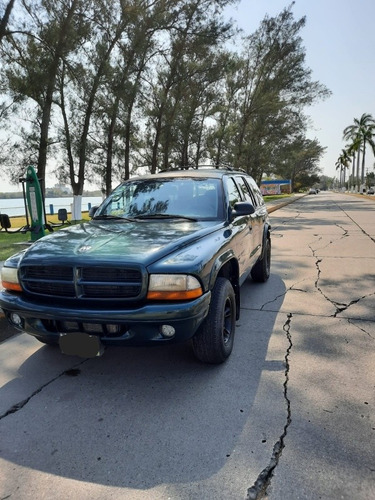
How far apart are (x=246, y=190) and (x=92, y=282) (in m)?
3.26

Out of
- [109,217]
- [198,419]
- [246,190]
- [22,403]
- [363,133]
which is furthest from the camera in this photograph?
[363,133]

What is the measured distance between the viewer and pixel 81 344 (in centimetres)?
272

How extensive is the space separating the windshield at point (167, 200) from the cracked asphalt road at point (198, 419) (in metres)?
1.40

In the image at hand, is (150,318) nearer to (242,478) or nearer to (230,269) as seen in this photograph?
(242,478)

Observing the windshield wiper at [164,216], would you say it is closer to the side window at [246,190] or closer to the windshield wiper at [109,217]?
the windshield wiper at [109,217]

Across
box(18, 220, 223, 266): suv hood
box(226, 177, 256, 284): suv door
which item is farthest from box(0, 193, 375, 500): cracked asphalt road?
box(18, 220, 223, 266): suv hood

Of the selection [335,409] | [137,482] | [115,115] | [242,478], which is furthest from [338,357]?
[115,115]

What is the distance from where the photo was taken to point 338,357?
3.40 meters

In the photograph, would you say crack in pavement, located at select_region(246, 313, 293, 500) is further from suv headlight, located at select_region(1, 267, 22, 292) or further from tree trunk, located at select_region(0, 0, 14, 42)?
tree trunk, located at select_region(0, 0, 14, 42)

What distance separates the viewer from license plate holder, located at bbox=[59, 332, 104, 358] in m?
2.69

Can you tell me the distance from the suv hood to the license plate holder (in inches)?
22.3

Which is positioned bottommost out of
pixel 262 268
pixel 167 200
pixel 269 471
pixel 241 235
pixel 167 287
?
pixel 269 471

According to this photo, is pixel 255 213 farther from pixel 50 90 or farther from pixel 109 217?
pixel 50 90

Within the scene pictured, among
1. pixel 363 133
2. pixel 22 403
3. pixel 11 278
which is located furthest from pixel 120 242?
pixel 363 133
